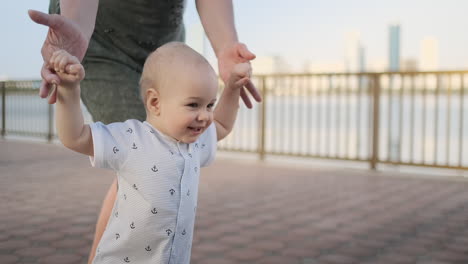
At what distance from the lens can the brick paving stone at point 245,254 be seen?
2930 mm

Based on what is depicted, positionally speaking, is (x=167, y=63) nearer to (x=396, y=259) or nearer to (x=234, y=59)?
(x=234, y=59)

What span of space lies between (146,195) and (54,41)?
0.49m

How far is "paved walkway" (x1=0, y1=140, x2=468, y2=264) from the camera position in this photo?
3.04m

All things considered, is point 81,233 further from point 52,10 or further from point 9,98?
point 9,98

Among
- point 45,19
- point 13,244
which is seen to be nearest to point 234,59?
point 45,19

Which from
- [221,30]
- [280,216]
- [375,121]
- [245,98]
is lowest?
[280,216]

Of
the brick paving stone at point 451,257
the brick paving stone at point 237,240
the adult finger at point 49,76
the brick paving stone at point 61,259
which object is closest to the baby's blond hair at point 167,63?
the adult finger at point 49,76

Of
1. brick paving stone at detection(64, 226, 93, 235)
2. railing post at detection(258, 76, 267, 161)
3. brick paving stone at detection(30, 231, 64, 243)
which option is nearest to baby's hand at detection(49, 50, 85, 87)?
brick paving stone at detection(30, 231, 64, 243)

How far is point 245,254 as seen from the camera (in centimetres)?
300

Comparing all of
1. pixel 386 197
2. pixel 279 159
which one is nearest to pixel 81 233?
pixel 386 197

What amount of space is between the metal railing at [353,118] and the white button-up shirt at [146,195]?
18.3 ft

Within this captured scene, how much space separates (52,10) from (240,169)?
5126 millimetres

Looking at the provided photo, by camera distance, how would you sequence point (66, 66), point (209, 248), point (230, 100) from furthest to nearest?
point (209, 248)
point (230, 100)
point (66, 66)

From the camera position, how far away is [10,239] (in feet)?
10.7
